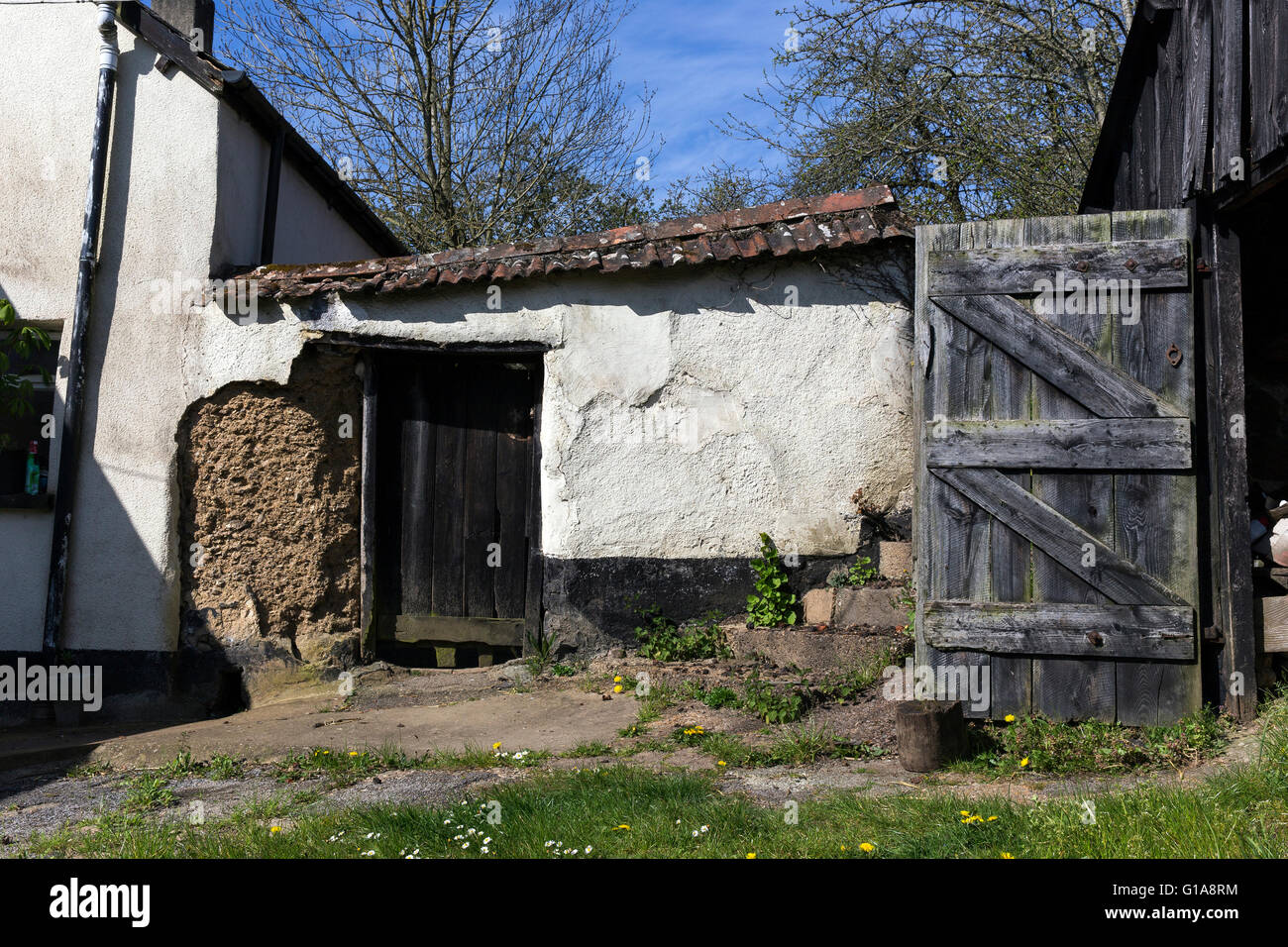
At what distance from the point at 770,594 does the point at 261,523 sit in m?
3.58

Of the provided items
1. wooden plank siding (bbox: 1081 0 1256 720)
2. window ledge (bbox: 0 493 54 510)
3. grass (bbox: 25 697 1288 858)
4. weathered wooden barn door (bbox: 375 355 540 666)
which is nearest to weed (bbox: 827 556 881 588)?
wooden plank siding (bbox: 1081 0 1256 720)

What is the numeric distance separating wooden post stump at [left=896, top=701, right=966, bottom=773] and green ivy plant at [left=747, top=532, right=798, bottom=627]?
1.89 meters

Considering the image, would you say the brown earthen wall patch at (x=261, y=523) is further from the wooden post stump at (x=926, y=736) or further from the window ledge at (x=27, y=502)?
the wooden post stump at (x=926, y=736)

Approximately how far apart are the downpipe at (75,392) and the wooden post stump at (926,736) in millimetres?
5572

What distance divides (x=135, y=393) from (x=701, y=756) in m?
4.72

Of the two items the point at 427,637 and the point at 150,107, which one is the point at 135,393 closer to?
the point at 150,107

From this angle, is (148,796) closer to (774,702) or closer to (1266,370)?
(774,702)

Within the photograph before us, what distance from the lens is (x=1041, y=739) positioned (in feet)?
14.4

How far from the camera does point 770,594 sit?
6160 mm

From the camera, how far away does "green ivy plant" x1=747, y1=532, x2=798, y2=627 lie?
614 cm

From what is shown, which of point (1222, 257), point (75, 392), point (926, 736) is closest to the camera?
point (926, 736)

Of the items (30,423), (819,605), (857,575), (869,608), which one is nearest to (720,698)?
(819,605)

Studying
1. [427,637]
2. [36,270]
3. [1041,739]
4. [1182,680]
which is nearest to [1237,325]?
[1182,680]
